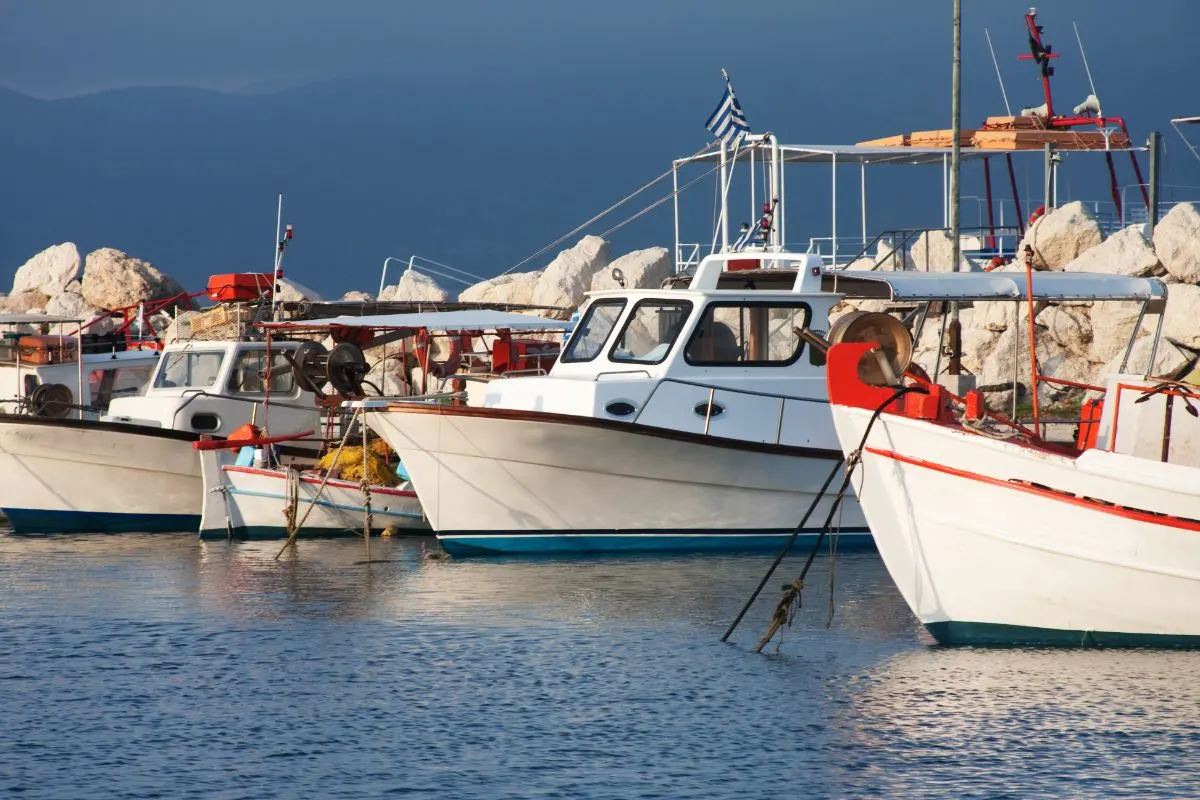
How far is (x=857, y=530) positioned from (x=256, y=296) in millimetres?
10302

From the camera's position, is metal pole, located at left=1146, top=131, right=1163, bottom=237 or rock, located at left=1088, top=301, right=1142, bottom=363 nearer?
rock, located at left=1088, top=301, right=1142, bottom=363

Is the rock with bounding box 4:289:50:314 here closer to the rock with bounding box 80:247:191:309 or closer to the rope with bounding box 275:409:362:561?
the rock with bounding box 80:247:191:309

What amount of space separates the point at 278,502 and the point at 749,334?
5.83 meters

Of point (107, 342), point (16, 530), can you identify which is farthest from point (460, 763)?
point (107, 342)

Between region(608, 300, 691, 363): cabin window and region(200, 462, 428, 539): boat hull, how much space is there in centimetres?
348

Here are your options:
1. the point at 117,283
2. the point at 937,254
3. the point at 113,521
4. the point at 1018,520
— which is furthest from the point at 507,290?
the point at 1018,520

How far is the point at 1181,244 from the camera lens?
28.8 m

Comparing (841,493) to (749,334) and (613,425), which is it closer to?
(613,425)

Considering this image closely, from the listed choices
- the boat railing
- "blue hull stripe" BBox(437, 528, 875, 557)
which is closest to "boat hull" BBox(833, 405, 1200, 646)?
the boat railing

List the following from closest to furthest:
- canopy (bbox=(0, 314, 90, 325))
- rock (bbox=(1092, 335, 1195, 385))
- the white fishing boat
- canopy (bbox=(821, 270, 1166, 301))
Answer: canopy (bbox=(821, 270, 1166, 301))
the white fishing boat
canopy (bbox=(0, 314, 90, 325))
rock (bbox=(1092, 335, 1195, 385))

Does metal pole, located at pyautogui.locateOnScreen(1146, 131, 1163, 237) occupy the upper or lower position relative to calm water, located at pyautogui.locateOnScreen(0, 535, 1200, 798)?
upper

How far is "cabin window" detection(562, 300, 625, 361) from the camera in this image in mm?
17969

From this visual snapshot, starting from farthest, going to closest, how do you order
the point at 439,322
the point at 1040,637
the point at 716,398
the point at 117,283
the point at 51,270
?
the point at 51,270 → the point at 117,283 → the point at 439,322 → the point at 716,398 → the point at 1040,637

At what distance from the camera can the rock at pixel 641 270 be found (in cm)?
3406
